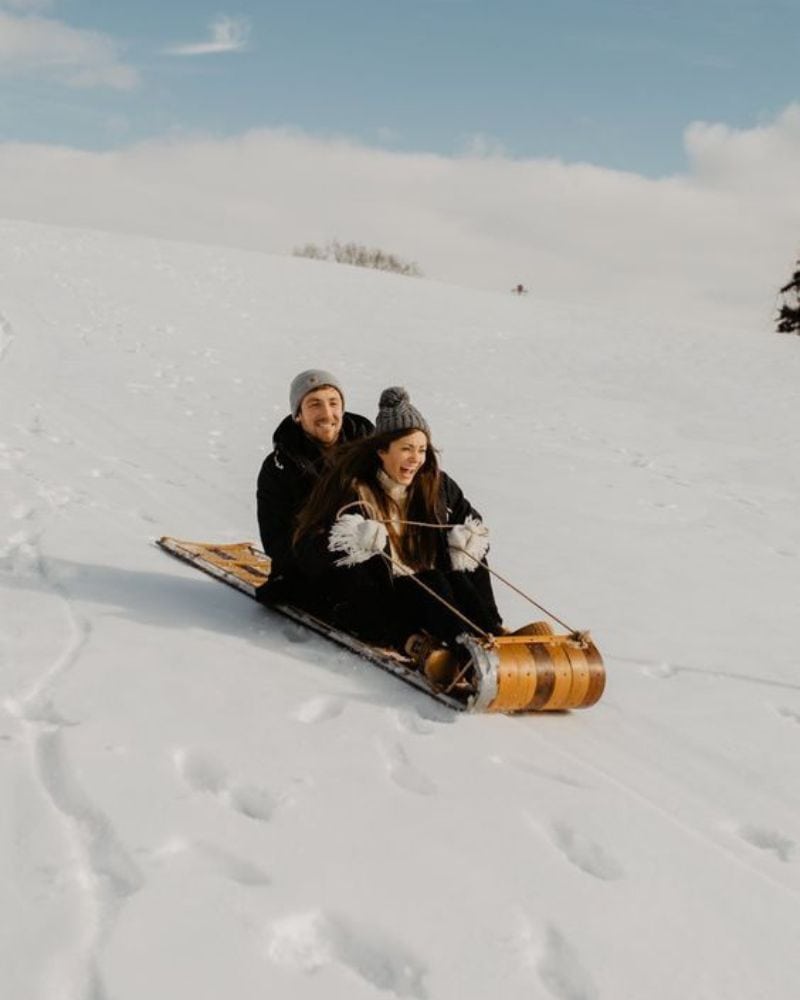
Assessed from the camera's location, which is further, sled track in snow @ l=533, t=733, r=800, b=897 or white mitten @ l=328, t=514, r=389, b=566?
white mitten @ l=328, t=514, r=389, b=566

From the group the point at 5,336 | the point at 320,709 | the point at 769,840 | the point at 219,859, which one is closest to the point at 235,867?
the point at 219,859

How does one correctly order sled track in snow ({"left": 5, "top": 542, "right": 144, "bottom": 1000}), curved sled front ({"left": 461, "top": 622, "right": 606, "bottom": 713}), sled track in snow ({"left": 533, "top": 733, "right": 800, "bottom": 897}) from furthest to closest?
curved sled front ({"left": 461, "top": 622, "right": 606, "bottom": 713}), sled track in snow ({"left": 533, "top": 733, "right": 800, "bottom": 897}), sled track in snow ({"left": 5, "top": 542, "right": 144, "bottom": 1000})

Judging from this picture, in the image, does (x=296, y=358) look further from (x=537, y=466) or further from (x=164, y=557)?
(x=164, y=557)

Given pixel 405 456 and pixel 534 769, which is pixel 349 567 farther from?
pixel 534 769

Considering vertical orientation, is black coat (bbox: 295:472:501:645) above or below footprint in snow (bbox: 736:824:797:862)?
above

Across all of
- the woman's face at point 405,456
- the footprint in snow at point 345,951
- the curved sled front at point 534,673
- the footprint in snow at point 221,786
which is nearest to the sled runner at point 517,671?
the curved sled front at point 534,673

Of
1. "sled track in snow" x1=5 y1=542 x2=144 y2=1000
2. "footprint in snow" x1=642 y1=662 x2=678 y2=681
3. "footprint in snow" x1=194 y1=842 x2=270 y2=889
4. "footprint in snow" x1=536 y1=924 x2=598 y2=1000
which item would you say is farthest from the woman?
"footprint in snow" x1=536 y1=924 x2=598 y2=1000

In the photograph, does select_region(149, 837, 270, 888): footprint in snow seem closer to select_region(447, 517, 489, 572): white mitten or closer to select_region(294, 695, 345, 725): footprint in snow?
select_region(294, 695, 345, 725): footprint in snow

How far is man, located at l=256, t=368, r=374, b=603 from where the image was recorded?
4266 millimetres

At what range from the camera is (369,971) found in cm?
208

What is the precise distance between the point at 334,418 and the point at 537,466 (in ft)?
16.6

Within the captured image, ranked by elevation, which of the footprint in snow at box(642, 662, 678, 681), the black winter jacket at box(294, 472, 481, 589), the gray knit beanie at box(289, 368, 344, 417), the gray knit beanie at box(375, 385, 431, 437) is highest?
the gray knit beanie at box(289, 368, 344, 417)

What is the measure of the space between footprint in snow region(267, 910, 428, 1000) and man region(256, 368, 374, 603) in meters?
2.14

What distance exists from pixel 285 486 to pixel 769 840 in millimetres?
2230
